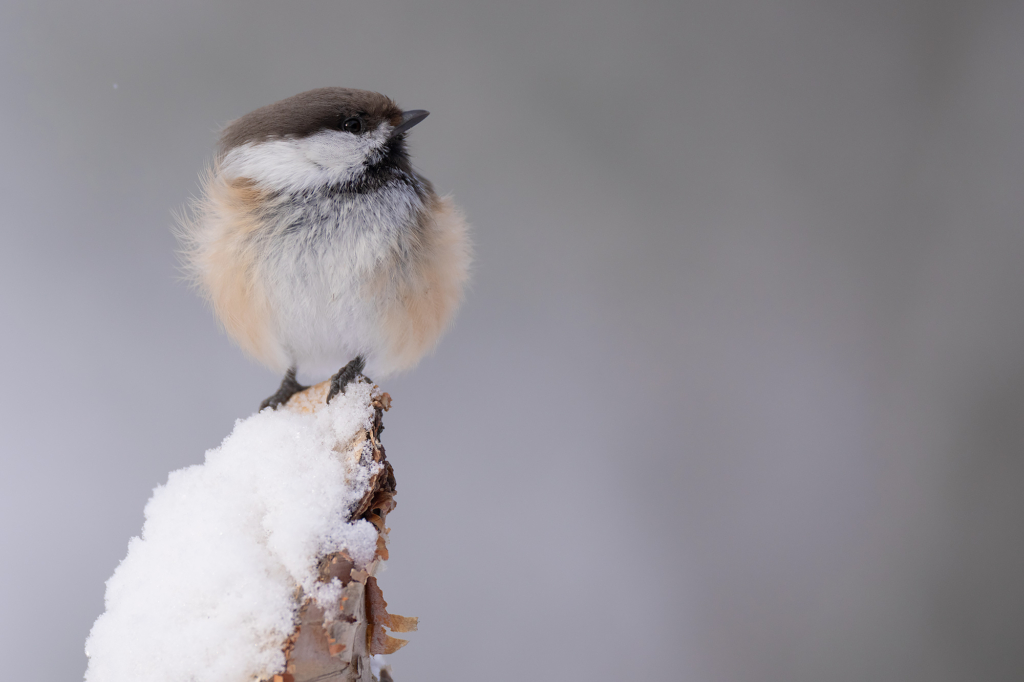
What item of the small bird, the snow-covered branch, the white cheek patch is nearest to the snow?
the snow-covered branch

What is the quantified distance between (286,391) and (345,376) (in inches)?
10.0

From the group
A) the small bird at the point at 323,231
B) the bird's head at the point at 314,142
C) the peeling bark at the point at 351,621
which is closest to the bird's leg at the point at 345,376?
the small bird at the point at 323,231

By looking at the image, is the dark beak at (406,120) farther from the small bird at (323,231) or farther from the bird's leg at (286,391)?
the bird's leg at (286,391)

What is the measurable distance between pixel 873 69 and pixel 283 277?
56.9 inches

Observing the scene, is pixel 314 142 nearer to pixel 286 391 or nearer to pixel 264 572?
pixel 286 391

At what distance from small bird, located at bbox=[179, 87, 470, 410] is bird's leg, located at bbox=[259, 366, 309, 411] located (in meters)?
0.14

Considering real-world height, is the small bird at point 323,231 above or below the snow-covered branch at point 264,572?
above

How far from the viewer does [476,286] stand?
1.54m

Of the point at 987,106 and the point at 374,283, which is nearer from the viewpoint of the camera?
the point at 374,283

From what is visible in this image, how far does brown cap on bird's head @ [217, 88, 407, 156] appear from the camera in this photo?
838 mm

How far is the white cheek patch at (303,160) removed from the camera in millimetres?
850

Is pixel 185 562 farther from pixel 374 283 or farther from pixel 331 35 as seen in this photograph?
pixel 331 35

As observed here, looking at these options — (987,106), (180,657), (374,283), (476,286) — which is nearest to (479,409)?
(476,286)

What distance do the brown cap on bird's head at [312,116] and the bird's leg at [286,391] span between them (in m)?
0.42
